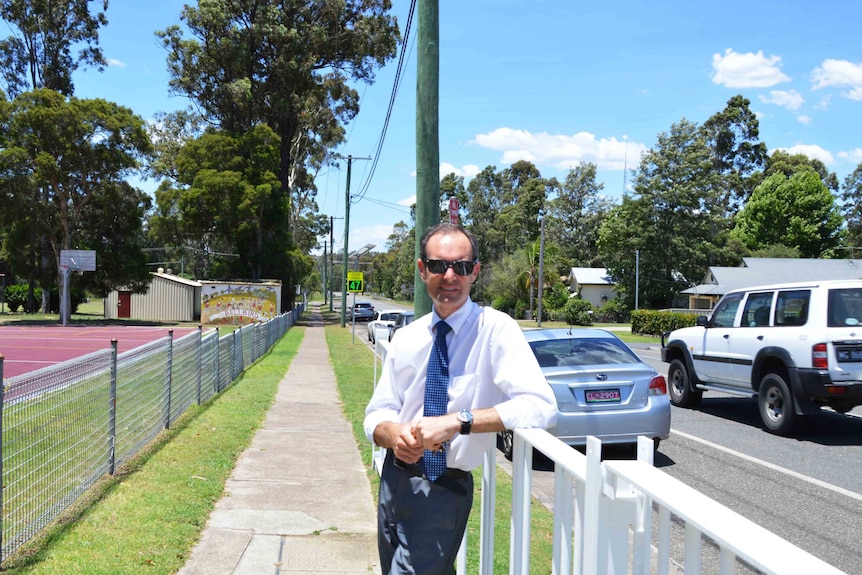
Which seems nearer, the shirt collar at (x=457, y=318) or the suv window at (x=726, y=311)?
the shirt collar at (x=457, y=318)

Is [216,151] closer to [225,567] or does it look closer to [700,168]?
[700,168]

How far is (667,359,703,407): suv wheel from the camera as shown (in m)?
12.7

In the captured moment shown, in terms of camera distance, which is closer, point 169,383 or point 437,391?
point 437,391

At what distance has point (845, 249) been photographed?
67.0 meters

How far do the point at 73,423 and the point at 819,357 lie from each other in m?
8.38

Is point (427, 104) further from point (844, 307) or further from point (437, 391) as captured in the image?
point (844, 307)

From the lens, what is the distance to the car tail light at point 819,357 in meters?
9.27

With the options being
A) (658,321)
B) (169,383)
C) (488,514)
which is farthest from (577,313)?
(488,514)

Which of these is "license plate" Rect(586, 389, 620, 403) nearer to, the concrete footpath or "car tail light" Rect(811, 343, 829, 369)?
the concrete footpath

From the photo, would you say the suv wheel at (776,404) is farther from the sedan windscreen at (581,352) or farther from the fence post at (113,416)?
the fence post at (113,416)

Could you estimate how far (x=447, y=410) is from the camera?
2812 millimetres

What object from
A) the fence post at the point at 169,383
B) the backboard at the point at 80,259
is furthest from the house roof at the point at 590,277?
the fence post at the point at 169,383

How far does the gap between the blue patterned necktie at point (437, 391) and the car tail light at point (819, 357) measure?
8021 millimetres

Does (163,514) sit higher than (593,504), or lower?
lower
